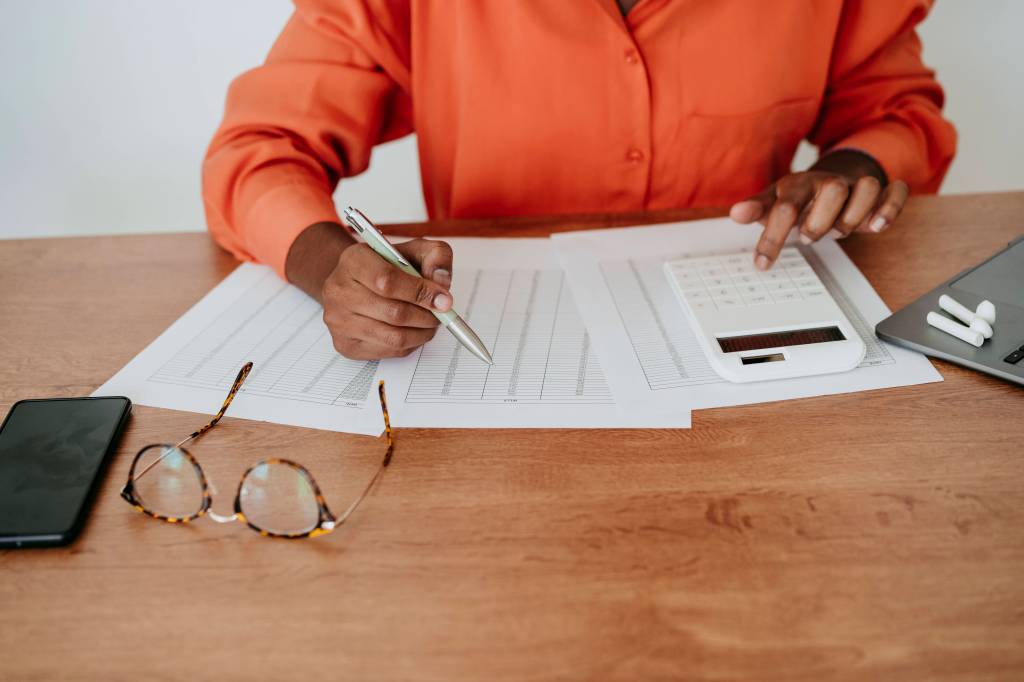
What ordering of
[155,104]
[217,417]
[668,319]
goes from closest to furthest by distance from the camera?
[217,417]
[668,319]
[155,104]

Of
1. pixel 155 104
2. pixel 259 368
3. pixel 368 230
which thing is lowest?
pixel 155 104

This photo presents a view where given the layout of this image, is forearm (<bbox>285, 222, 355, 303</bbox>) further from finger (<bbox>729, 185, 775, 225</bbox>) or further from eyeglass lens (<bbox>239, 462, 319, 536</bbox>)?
finger (<bbox>729, 185, 775, 225</bbox>)

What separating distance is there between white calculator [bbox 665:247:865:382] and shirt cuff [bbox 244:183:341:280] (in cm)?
43

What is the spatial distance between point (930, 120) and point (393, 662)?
109cm

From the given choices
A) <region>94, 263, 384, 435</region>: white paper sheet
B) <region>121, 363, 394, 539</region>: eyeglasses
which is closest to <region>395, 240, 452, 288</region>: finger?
<region>94, 263, 384, 435</region>: white paper sheet

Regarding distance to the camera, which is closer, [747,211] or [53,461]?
[53,461]

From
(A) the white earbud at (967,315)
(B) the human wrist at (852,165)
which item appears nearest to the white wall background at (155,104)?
(B) the human wrist at (852,165)

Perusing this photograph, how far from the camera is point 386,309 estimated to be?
722 mm

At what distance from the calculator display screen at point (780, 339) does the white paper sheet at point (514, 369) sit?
4.5 inches

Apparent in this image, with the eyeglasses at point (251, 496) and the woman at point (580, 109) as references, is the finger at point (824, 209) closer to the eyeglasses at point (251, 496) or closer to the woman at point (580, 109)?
the woman at point (580, 109)

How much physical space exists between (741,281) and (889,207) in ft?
0.75

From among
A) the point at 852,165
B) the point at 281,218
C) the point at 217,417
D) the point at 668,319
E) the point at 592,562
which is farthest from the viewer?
the point at 852,165

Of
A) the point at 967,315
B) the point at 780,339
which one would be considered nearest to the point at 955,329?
the point at 967,315

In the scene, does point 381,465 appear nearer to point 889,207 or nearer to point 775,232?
point 775,232
